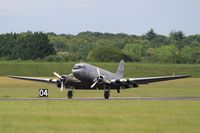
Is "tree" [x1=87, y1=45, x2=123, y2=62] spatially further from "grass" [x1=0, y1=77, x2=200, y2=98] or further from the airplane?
the airplane

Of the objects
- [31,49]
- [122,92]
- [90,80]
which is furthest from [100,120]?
[31,49]

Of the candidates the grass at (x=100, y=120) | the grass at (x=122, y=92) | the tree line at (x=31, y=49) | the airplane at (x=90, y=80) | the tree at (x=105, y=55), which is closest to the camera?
the grass at (x=100, y=120)

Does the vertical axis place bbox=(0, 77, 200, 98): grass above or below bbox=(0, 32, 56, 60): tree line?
below

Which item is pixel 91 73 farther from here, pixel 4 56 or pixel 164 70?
pixel 4 56

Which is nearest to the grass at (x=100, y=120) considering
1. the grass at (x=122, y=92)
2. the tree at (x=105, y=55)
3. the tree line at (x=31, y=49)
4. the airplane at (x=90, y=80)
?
the airplane at (x=90, y=80)

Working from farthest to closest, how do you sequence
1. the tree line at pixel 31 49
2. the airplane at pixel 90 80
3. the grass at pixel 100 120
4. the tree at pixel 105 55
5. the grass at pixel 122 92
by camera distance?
the tree line at pixel 31 49 < the tree at pixel 105 55 < the grass at pixel 122 92 < the airplane at pixel 90 80 < the grass at pixel 100 120

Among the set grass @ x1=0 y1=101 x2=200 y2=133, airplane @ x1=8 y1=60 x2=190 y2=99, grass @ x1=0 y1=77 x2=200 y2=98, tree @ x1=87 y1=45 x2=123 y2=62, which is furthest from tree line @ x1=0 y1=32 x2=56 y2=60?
grass @ x1=0 y1=101 x2=200 y2=133

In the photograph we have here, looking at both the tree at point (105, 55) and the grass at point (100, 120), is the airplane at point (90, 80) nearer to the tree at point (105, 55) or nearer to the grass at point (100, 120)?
the grass at point (100, 120)

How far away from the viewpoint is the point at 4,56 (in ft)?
654

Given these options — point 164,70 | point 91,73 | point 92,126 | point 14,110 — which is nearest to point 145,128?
point 92,126

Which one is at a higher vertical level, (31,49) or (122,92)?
(31,49)

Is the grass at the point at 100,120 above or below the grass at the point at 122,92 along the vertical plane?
above

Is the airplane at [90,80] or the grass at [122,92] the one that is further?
the grass at [122,92]

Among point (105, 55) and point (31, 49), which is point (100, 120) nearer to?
point (105, 55)
